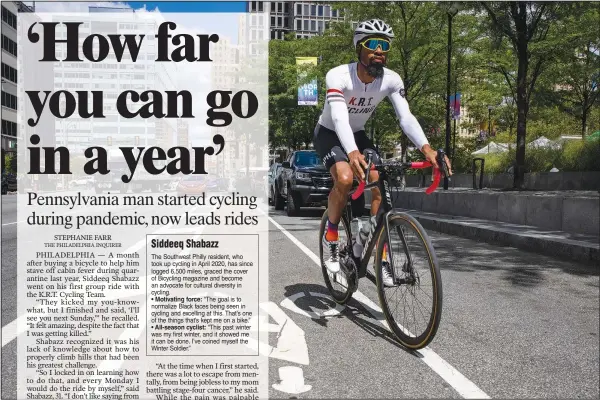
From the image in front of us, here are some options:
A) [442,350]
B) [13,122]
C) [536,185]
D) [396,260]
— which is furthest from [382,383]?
[13,122]

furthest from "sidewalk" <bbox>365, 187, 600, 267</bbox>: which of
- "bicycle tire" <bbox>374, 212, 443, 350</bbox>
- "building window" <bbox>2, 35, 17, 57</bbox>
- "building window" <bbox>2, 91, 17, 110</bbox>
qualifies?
"building window" <bbox>2, 35, 17, 57</bbox>

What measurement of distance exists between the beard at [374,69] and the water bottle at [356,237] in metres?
1.13

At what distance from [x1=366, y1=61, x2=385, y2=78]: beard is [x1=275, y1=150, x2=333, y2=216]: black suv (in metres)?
10.00

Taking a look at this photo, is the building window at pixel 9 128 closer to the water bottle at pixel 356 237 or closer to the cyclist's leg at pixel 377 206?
the water bottle at pixel 356 237

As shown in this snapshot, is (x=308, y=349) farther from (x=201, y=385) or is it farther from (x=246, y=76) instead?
(x=246, y=76)

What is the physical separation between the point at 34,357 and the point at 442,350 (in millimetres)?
2375

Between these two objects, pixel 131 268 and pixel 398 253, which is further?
pixel 131 268

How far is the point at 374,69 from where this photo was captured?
342 centimetres

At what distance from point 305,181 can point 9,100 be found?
6708 cm

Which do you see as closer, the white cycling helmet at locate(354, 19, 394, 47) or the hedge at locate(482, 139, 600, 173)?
the white cycling helmet at locate(354, 19, 394, 47)

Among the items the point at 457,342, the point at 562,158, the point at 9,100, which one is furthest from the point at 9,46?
the point at 457,342

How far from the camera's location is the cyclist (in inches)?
133

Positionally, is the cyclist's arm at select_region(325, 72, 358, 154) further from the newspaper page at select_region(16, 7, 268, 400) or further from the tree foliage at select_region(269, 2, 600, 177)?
the tree foliage at select_region(269, 2, 600, 177)

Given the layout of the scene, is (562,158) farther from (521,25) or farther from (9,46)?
(9,46)
